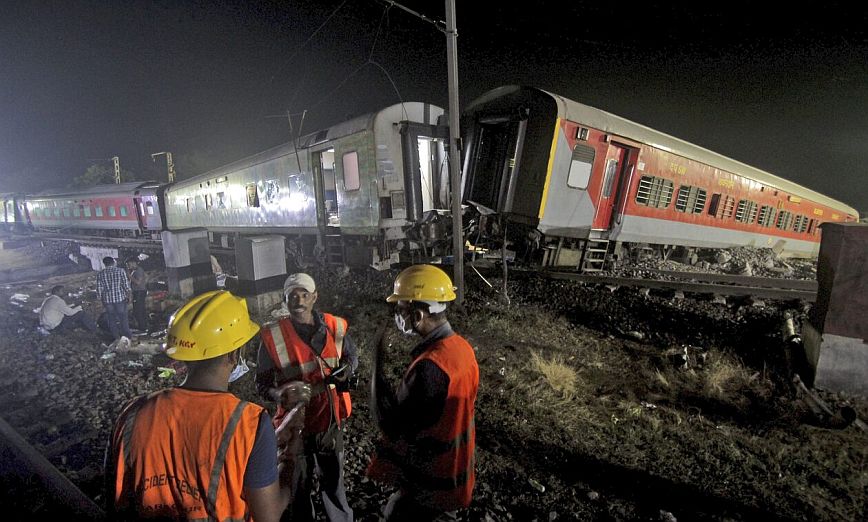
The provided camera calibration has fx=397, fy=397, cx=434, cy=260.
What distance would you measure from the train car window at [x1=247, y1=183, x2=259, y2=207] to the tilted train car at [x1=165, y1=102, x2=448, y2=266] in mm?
494

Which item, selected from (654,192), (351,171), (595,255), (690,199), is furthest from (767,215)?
(351,171)

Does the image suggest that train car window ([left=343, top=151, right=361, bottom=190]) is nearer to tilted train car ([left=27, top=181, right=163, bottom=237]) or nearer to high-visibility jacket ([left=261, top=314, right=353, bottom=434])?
high-visibility jacket ([left=261, top=314, right=353, bottom=434])

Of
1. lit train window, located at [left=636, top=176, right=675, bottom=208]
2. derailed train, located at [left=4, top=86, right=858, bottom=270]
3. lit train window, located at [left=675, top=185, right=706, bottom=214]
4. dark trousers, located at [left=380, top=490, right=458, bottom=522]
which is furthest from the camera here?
lit train window, located at [left=675, top=185, right=706, bottom=214]

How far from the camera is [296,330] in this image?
8.70 feet

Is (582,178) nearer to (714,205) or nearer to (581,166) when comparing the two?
(581,166)

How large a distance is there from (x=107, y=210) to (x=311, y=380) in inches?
1024

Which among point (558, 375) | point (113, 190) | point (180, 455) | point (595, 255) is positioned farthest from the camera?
point (113, 190)

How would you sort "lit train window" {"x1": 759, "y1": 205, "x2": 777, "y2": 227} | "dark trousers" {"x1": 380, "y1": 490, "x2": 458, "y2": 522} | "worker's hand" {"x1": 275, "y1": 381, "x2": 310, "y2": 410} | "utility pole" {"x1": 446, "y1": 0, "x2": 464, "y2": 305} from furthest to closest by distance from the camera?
"lit train window" {"x1": 759, "y1": 205, "x2": 777, "y2": 227}
"utility pole" {"x1": 446, "y1": 0, "x2": 464, "y2": 305}
"worker's hand" {"x1": 275, "y1": 381, "x2": 310, "y2": 410}
"dark trousers" {"x1": 380, "y1": 490, "x2": 458, "y2": 522}

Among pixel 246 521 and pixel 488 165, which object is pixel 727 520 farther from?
pixel 488 165

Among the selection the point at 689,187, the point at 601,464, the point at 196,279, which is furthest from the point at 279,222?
the point at 689,187

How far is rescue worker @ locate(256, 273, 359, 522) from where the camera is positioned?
8.03 feet

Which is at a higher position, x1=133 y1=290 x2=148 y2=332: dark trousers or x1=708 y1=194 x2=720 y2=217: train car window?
x1=708 y1=194 x2=720 y2=217: train car window

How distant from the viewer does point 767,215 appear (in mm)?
14008

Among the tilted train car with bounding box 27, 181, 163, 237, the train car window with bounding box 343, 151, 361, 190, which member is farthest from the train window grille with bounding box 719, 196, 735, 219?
the tilted train car with bounding box 27, 181, 163, 237
